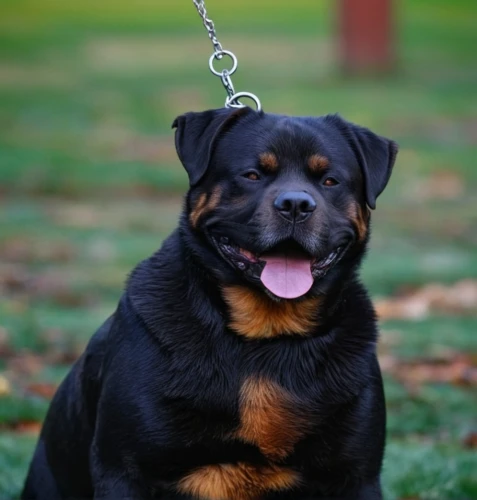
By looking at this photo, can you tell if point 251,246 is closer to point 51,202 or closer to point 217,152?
point 217,152

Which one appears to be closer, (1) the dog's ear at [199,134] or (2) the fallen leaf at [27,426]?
(1) the dog's ear at [199,134]

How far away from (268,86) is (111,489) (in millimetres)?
23736

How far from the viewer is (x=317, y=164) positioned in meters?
5.05

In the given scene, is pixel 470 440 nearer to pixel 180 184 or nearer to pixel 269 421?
pixel 269 421

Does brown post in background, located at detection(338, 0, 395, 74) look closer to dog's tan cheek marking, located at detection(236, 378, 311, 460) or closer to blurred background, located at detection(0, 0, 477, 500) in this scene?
blurred background, located at detection(0, 0, 477, 500)

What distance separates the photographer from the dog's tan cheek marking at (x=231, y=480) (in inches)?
189

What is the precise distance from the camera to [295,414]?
483 cm

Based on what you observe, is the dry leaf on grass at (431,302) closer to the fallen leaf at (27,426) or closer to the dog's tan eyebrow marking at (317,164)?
the fallen leaf at (27,426)

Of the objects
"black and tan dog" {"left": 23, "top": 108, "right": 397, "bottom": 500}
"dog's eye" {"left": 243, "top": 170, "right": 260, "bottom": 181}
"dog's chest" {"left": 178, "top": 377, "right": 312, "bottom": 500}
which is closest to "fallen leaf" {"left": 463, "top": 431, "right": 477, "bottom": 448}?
"black and tan dog" {"left": 23, "top": 108, "right": 397, "bottom": 500}

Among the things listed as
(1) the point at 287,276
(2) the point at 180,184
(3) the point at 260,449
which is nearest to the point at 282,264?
(1) the point at 287,276

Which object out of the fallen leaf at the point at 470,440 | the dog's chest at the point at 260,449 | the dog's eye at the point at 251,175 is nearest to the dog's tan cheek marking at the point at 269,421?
the dog's chest at the point at 260,449

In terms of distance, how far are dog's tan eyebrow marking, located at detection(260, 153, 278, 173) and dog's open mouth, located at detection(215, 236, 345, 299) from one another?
1.06 feet

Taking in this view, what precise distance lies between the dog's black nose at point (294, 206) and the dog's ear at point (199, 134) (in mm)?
403

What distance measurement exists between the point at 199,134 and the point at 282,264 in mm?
664
